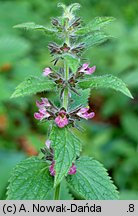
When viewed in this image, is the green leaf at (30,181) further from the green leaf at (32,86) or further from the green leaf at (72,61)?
the green leaf at (72,61)

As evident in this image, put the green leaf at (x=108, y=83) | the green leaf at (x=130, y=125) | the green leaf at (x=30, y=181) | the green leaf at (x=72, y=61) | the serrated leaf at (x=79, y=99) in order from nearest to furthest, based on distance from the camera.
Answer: the green leaf at (x=72, y=61)
the green leaf at (x=108, y=83)
the green leaf at (x=30, y=181)
the serrated leaf at (x=79, y=99)
the green leaf at (x=130, y=125)

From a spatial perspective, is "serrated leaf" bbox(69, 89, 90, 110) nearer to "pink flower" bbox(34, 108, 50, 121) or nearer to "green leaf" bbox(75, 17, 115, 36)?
"pink flower" bbox(34, 108, 50, 121)

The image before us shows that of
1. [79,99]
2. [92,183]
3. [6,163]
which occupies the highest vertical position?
[6,163]

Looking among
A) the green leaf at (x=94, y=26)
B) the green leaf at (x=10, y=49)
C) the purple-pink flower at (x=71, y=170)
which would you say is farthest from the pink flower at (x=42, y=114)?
the green leaf at (x=10, y=49)

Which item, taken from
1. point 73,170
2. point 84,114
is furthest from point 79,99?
point 73,170

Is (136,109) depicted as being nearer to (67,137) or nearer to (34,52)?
(34,52)

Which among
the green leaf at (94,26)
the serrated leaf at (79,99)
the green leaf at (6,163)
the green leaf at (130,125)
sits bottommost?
the serrated leaf at (79,99)

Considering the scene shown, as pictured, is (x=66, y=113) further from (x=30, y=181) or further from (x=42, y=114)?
(x=30, y=181)
